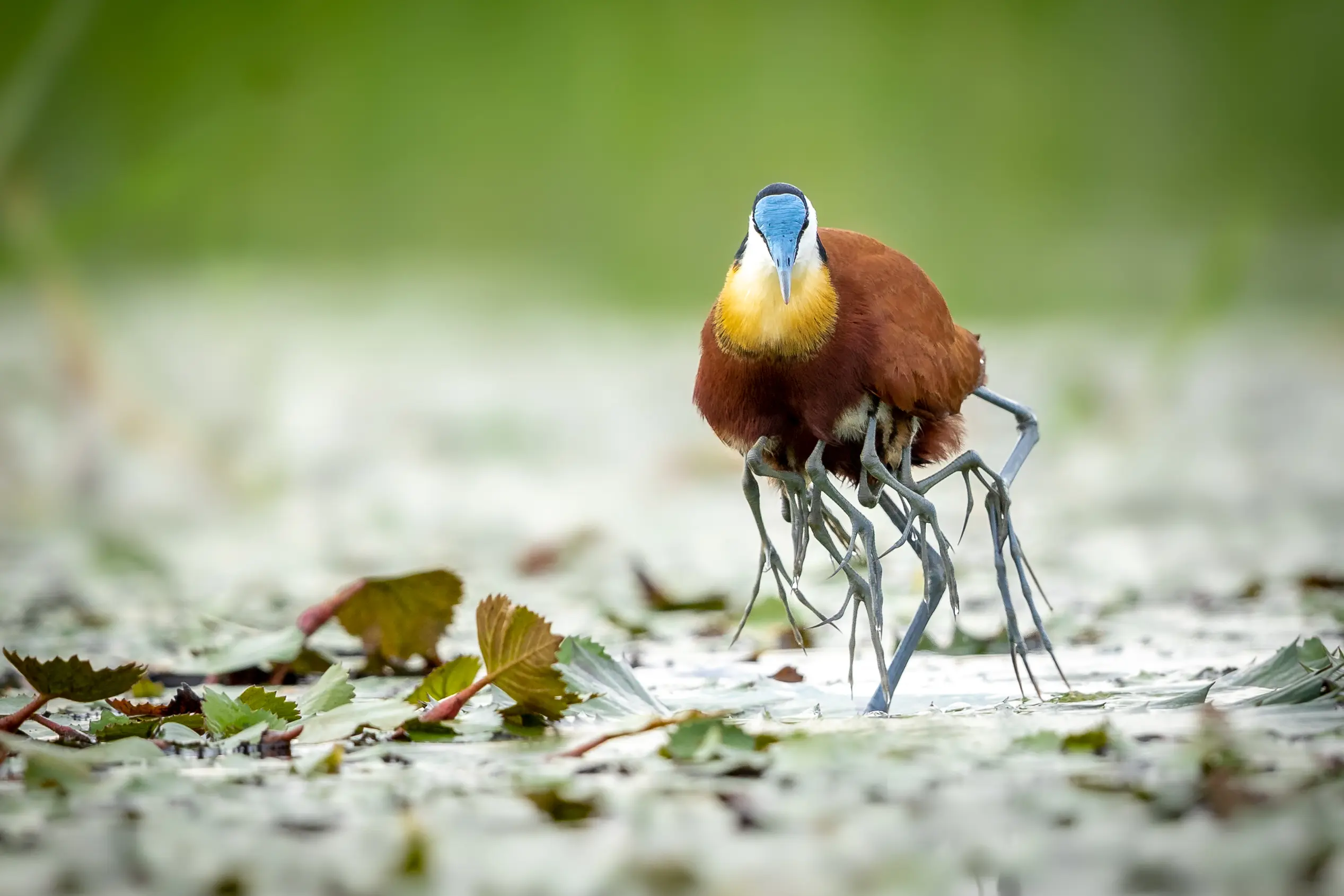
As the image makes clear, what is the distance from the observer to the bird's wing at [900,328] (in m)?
2.79

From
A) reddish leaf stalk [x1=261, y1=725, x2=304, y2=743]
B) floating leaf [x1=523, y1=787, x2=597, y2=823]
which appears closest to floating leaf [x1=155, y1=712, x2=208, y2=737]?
reddish leaf stalk [x1=261, y1=725, x2=304, y2=743]

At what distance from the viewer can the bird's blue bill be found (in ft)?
8.82

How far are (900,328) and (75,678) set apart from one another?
1.42 meters

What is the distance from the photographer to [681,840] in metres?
1.88

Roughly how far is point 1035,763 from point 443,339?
6011mm

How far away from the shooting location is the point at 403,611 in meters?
3.29

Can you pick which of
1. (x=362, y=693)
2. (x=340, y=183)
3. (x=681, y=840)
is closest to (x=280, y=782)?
(x=681, y=840)

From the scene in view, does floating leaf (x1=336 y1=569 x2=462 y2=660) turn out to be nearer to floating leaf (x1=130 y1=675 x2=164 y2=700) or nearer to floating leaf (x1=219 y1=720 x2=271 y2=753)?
floating leaf (x1=130 y1=675 x2=164 y2=700)

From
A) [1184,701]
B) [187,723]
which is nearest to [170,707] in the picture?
[187,723]

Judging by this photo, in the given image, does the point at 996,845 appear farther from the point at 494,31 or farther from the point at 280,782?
the point at 494,31

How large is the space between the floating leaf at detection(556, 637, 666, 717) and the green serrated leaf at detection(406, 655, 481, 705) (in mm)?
152

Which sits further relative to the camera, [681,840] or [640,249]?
[640,249]

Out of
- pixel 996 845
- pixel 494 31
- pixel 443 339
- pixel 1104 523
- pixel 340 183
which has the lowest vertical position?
Result: pixel 996 845

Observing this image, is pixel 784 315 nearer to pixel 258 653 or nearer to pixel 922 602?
pixel 922 602
